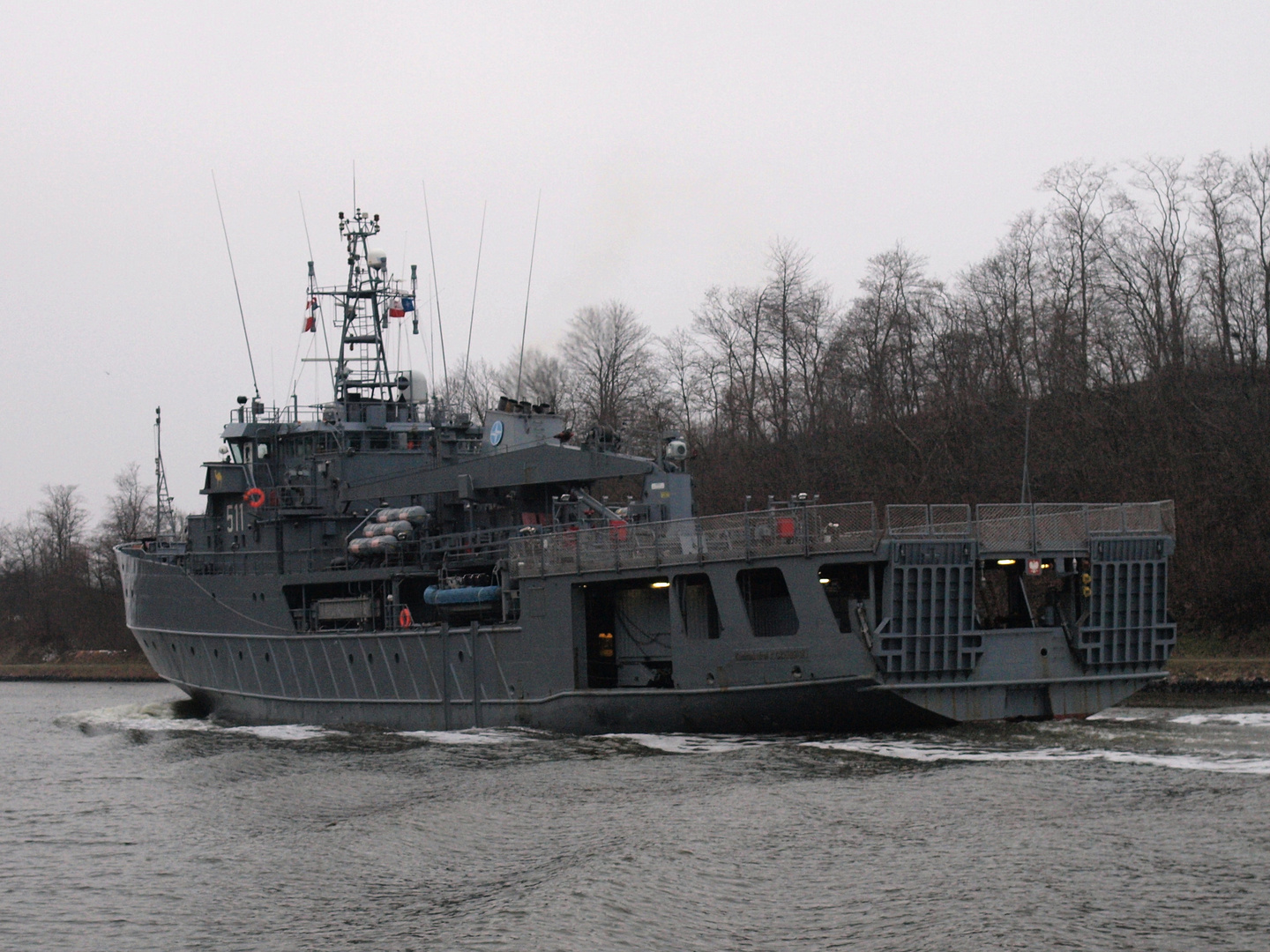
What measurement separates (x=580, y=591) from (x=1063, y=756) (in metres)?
10.3

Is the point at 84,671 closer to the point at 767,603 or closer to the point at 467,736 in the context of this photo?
the point at 467,736

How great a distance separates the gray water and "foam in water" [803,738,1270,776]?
0.08 m

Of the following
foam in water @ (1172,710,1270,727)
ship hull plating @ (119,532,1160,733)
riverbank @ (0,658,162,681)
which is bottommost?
riverbank @ (0,658,162,681)

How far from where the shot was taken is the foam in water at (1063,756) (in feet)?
73.1

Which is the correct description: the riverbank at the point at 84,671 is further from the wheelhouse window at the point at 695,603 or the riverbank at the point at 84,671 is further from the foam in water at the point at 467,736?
the wheelhouse window at the point at 695,603

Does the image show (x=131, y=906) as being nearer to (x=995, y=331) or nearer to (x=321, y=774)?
(x=321, y=774)

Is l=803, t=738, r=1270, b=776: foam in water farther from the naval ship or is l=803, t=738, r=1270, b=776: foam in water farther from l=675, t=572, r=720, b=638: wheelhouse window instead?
l=675, t=572, r=720, b=638: wheelhouse window

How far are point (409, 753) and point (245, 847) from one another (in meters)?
8.00

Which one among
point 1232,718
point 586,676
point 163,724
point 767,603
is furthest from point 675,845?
point 163,724

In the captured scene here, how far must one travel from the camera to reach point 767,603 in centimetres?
2764

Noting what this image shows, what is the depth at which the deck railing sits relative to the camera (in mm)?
25516

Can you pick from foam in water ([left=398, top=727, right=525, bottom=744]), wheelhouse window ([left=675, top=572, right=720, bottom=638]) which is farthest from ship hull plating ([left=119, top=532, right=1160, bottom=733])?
foam in water ([left=398, top=727, right=525, bottom=744])

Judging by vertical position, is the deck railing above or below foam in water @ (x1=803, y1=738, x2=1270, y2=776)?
above

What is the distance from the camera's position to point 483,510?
3447 centimetres
